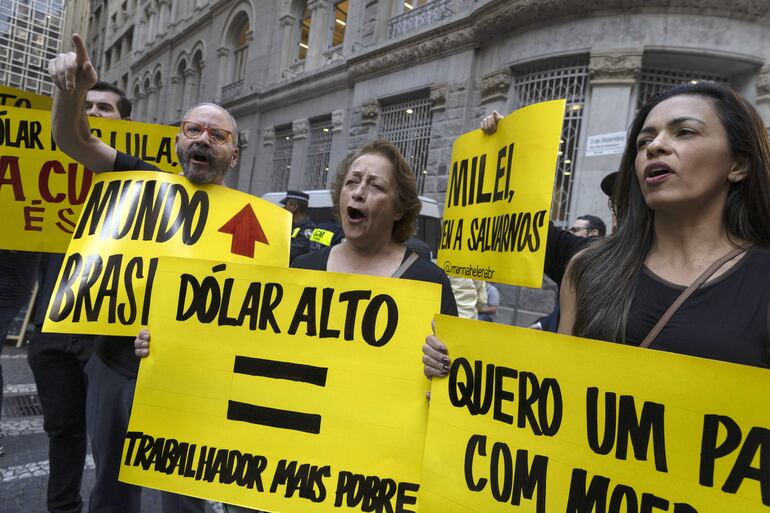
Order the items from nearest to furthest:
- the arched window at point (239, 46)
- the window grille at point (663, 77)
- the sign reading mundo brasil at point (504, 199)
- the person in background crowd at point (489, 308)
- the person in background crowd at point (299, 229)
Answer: the sign reading mundo brasil at point (504, 199), the person in background crowd at point (299, 229), the person in background crowd at point (489, 308), the window grille at point (663, 77), the arched window at point (239, 46)

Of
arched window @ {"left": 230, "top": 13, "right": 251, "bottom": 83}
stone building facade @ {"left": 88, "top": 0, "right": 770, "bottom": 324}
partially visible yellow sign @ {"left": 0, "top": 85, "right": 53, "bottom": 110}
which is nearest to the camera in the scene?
partially visible yellow sign @ {"left": 0, "top": 85, "right": 53, "bottom": 110}

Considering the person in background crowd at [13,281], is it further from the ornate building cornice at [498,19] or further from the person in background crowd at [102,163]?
the ornate building cornice at [498,19]

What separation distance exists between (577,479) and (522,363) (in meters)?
0.30

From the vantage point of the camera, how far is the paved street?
9.38 ft

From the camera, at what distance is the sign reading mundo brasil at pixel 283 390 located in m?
1.52

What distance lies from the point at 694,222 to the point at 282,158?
16074mm

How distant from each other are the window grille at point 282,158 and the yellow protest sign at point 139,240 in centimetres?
1410

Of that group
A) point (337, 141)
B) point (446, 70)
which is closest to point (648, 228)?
point (446, 70)

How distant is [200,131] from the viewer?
211 centimetres

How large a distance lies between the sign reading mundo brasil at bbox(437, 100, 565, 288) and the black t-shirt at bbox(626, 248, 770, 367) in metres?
0.76

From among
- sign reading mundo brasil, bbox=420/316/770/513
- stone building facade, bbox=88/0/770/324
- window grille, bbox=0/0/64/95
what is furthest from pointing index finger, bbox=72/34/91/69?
window grille, bbox=0/0/64/95

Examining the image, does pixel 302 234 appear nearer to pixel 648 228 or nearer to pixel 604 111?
pixel 648 228

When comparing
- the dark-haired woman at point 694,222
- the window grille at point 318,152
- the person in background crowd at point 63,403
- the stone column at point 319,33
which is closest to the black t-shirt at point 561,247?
the dark-haired woman at point 694,222

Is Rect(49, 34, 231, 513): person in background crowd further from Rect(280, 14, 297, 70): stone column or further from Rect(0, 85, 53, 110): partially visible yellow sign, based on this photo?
Rect(280, 14, 297, 70): stone column
